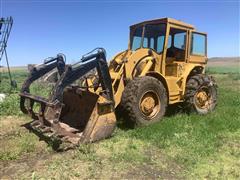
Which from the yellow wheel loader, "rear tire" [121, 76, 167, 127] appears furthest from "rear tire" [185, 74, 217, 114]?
"rear tire" [121, 76, 167, 127]

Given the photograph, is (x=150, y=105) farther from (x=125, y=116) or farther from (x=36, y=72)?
(x=36, y=72)

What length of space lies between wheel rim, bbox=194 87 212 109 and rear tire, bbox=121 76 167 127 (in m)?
1.44

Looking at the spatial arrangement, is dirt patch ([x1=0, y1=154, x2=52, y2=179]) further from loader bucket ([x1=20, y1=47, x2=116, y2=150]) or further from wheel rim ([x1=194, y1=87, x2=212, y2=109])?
wheel rim ([x1=194, y1=87, x2=212, y2=109])

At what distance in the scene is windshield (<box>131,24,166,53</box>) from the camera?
780cm

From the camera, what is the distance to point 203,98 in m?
8.42

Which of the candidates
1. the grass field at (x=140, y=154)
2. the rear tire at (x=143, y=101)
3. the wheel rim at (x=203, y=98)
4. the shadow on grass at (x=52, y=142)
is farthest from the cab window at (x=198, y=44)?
the shadow on grass at (x=52, y=142)

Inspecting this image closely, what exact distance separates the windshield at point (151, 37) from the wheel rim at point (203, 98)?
5.31ft

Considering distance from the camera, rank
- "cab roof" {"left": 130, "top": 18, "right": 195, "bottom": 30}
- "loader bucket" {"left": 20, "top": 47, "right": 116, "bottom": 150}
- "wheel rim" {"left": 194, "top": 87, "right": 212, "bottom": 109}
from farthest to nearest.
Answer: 1. "wheel rim" {"left": 194, "top": 87, "right": 212, "bottom": 109}
2. "cab roof" {"left": 130, "top": 18, "right": 195, "bottom": 30}
3. "loader bucket" {"left": 20, "top": 47, "right": 116, "bottom": 150}

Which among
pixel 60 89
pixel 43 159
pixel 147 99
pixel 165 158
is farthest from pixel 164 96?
pixel 43 159

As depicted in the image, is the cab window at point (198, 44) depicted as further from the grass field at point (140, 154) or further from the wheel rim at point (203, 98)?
the grass field at point (140, 154)

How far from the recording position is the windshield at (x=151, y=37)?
7.80m

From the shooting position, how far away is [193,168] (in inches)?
190

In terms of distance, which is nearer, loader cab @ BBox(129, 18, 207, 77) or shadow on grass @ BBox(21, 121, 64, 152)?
shadow on grass @ BBox(21, 121, 64, 152)

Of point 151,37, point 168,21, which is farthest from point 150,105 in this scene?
point 168,21
